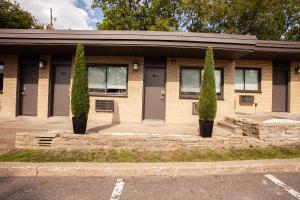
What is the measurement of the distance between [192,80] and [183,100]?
105 cm

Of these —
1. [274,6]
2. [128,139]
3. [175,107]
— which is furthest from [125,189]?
[274,6]

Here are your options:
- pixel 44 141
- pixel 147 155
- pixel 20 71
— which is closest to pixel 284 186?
pixel 147 155

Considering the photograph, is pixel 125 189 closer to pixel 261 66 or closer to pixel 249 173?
pixel 249 173

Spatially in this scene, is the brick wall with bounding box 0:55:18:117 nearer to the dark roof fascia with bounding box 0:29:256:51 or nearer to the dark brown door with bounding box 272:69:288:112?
the dark roof fascia with bounding box 0:29:256:51

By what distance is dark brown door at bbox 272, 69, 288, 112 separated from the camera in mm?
11422

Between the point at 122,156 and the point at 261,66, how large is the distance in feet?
30.8

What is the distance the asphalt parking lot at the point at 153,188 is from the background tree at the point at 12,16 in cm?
2150

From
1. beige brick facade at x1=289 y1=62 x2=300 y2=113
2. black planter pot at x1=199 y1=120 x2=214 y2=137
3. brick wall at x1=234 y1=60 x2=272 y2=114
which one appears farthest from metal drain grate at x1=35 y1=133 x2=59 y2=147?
beige brick facade at x1=289 y1=62 x2=300 y2=113

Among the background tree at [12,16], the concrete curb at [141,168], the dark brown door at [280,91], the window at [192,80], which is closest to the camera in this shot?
the concrete curb at [141,168]

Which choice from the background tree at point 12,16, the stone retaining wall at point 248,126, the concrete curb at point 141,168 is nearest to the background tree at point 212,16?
the background tree at point 12,16

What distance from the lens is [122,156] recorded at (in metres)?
5.34

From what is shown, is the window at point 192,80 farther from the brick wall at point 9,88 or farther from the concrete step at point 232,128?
the brick wall at point 9,88

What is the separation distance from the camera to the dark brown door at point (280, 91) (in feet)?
37.5

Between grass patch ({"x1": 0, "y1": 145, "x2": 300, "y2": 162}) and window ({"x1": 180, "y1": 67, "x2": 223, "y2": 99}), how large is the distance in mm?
3993
